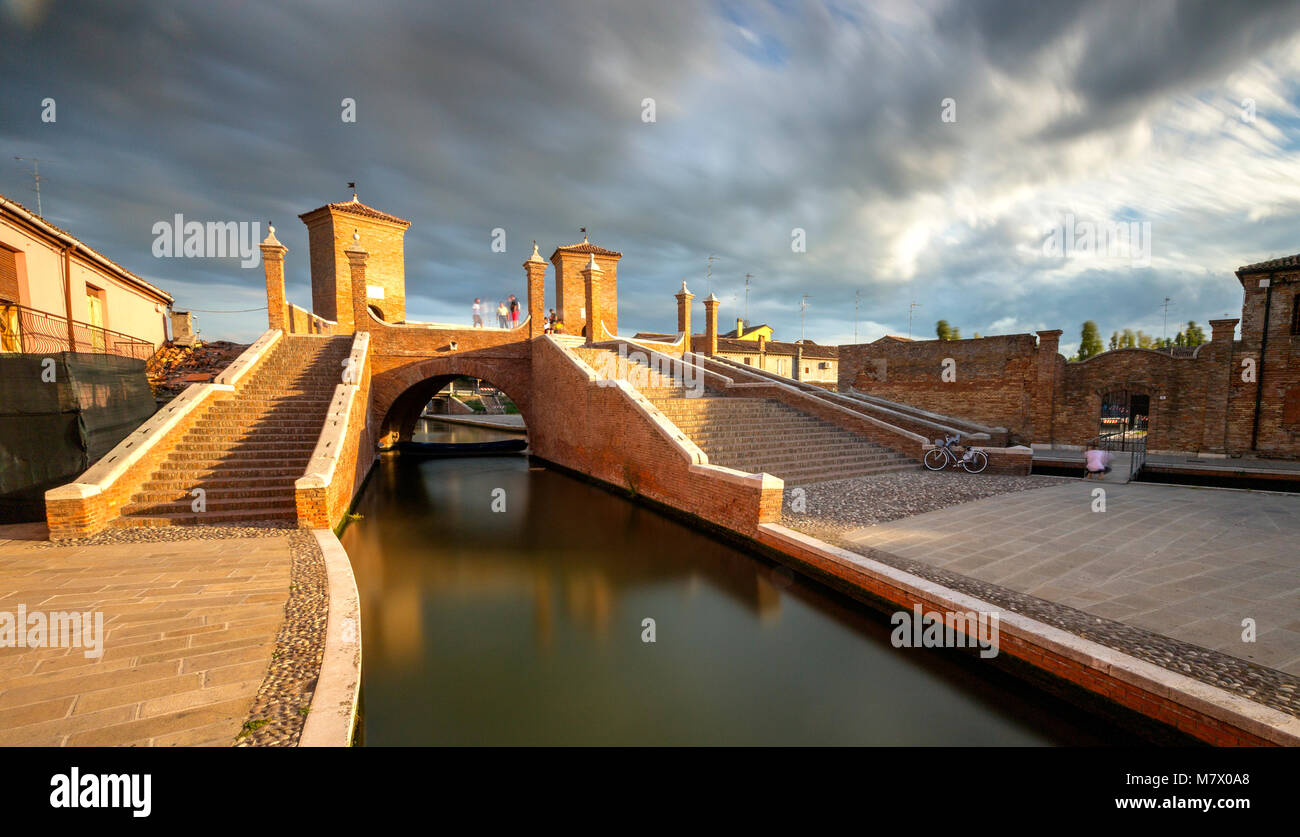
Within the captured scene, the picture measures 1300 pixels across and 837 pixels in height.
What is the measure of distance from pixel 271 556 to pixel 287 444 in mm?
4062

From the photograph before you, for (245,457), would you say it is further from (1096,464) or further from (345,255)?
(1096,464)

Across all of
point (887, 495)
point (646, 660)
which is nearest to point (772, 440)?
point (887, 495)

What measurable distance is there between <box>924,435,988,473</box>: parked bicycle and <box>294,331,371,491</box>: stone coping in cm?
1213

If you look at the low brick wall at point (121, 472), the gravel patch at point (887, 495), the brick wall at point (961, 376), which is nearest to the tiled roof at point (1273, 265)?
the brick wall at point (961, 376)

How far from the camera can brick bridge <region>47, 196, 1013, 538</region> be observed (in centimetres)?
722

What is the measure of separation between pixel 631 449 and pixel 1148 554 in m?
8.02

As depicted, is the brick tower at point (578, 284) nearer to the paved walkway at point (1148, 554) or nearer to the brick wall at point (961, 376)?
the brick wall at point (961, 376)

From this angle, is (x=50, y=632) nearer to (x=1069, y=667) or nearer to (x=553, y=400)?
(x=1069, y=667)

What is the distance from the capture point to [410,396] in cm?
1930

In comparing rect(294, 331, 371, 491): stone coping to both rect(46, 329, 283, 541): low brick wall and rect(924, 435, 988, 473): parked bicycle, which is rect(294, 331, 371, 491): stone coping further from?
rect(924, 435, 988, 473): parked bicycle

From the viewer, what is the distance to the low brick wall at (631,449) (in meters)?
7.48

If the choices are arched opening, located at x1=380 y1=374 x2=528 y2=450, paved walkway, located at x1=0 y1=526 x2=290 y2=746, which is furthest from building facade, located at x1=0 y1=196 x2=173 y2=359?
arched opening, located at x1=380 y1=374 x2=528 y2=450
